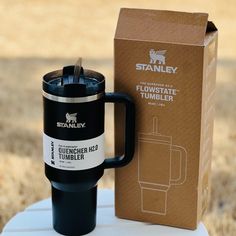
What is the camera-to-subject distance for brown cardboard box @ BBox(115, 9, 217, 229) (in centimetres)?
169

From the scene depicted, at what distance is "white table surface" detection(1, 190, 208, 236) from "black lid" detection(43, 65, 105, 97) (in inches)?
14.1

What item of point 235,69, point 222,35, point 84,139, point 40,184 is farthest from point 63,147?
point 222,35

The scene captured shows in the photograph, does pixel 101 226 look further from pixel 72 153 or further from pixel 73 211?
pixel 72 153

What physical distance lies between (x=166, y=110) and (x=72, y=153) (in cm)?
23

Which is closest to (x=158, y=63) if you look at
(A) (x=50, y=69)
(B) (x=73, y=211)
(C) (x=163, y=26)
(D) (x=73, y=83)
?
(C) (x=163, y=26)

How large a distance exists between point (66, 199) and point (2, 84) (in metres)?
2.09

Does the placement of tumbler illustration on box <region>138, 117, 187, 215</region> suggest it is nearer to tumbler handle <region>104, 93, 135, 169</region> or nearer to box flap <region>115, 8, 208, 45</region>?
tumbler handle <region>104, 93, 135, 169</region>

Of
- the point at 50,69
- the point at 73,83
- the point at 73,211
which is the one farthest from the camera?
the point at 50,69

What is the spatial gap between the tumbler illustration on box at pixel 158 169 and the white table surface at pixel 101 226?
5 cm

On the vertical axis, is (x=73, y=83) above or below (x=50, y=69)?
above

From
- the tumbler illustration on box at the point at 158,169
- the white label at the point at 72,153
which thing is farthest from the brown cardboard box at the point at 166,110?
the white label at the point at 72,153

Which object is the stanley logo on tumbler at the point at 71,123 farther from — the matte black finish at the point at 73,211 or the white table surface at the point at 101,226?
the white table surface at the point at 101,226

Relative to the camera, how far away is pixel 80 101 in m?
1.67

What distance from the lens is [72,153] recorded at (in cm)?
172
